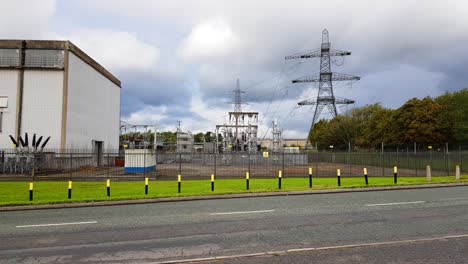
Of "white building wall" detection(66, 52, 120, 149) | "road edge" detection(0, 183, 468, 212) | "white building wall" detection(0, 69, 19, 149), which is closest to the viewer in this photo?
"road edge" detection(0, 183, 468, 212)

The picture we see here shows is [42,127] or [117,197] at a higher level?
[42,127]

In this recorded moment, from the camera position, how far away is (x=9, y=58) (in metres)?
41.2

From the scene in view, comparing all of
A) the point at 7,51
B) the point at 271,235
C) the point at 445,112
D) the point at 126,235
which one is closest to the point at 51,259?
the point at 126,235

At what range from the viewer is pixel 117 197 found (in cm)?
1791

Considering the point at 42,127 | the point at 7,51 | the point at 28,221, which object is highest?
the point at 7,51

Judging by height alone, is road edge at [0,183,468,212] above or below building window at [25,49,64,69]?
below

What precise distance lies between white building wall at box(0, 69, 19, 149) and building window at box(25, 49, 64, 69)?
178 centimetres

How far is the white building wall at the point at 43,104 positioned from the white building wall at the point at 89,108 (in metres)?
1.09

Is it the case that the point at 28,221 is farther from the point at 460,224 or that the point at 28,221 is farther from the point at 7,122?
the point at 7,122

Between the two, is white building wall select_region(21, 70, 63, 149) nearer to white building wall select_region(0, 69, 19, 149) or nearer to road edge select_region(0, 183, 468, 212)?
white building wall select_region(0, 69, 19, 149)

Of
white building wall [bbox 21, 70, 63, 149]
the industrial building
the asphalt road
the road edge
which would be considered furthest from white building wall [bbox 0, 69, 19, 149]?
the asphalt road

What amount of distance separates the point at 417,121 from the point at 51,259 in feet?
183

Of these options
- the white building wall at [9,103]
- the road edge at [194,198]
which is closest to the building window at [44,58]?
the white building wall at [9,103]

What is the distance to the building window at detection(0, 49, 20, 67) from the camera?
135ft
